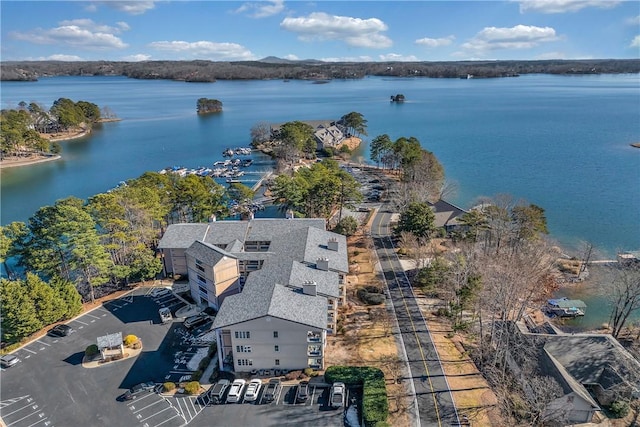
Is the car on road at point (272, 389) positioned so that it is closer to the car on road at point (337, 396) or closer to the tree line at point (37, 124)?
the car on road at point (337, 396)

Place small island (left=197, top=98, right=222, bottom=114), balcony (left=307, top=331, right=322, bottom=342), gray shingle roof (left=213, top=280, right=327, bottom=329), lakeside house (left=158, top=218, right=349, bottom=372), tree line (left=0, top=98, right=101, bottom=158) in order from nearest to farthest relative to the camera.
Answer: gray shingle roof (left=213, top=280, right=327, bottom=329) < lakeside house (left=158, top=218, right=349, bottom=372) < balcony (left=307, top=331, right=322, bottom=342) < tree line (left=0, top=98, right=101, bottom=158) < small island (left=197, top=98, right=222, bottom=114)

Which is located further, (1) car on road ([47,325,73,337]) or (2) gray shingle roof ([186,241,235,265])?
(2) gray shingle roof ([186,241,235,265])

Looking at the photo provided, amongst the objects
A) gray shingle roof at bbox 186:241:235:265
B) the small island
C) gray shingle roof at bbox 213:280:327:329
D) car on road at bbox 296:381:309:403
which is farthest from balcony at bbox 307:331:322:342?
the small island

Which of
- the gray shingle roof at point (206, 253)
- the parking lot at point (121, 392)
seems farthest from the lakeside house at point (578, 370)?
the gray shingle roof at point (206, 253)

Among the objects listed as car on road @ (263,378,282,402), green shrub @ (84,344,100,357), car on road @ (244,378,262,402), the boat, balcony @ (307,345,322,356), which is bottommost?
the boat

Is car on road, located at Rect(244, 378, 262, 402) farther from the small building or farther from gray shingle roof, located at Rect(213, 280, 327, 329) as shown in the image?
the small building

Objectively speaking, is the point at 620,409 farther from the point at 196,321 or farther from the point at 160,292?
the point at 160,292

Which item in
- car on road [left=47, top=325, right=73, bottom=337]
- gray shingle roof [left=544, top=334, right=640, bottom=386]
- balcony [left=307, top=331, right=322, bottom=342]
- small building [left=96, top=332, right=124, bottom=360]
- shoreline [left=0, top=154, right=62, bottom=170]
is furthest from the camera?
shoreline [left=0, top=154, right=62, bottom=170]

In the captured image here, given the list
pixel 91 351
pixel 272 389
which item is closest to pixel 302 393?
pixel 272 389
